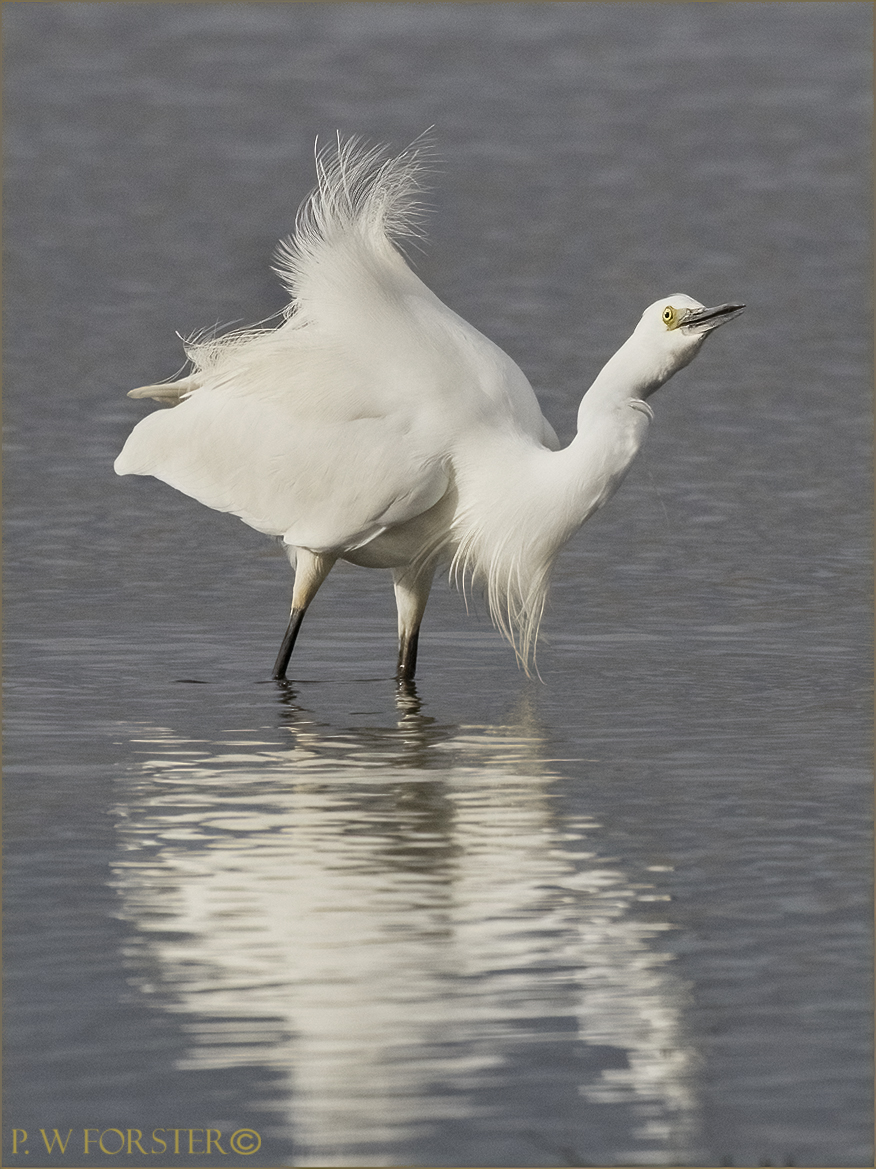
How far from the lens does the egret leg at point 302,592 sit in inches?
376

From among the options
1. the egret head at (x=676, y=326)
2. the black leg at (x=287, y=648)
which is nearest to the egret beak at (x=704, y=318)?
the egret head at (x=676, y=326)

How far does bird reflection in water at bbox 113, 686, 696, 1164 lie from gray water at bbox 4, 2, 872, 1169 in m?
0.01

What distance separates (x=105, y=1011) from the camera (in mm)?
5578

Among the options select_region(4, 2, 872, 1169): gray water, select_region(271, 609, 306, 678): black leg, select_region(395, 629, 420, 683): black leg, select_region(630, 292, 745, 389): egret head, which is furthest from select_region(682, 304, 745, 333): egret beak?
select_region(271, 609, 306, 678): black leg

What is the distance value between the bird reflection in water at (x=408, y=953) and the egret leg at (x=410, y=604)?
1277 millimetres

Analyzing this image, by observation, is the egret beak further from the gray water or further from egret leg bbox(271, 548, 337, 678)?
egret leg bbox(271, 548, 337, 678)

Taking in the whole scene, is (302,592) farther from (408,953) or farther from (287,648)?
(408,953)

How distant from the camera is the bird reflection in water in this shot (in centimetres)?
504

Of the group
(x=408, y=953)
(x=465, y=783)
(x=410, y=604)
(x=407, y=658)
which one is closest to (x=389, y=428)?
(x=410, y=604)

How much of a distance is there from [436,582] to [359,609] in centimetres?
69

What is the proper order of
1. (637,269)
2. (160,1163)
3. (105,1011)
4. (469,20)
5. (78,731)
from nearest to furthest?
1. (160,1163)
2. (105,1011)
3. (78,731)
4. (637,269)
5. (469,20)

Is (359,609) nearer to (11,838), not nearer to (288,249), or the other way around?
(288,249)

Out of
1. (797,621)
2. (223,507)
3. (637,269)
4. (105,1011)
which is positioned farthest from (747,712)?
(637,269)

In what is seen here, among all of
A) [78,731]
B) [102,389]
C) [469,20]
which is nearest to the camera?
[78,731]
